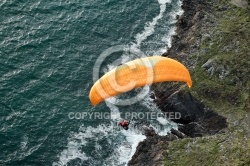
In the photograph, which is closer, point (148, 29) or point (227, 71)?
point (227, 71)

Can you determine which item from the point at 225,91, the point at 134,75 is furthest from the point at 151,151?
the point at 225,91

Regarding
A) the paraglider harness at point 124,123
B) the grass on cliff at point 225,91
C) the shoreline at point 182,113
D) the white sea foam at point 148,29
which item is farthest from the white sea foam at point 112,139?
the white sea foam at point 148,29

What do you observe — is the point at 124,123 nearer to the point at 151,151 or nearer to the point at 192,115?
the point at 151,151

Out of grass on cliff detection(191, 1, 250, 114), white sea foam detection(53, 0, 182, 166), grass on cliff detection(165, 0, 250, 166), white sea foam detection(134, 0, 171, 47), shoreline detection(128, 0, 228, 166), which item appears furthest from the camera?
white sea foam detection(134, 0, 171, 47)

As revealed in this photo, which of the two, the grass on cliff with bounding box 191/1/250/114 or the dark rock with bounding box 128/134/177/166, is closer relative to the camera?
the dark rock with bounding box 128/134/177/166

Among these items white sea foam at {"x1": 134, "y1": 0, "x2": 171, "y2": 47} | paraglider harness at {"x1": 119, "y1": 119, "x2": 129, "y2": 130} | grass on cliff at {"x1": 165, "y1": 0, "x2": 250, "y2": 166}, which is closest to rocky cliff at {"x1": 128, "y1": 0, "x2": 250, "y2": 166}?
grass on cliff at {"x1": 165, "y1": 0, "x2": 250, "y2": 166}

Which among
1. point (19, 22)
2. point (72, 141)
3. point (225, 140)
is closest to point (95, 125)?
point (72, 141)

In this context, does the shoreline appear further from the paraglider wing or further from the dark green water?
the paraglider wing
